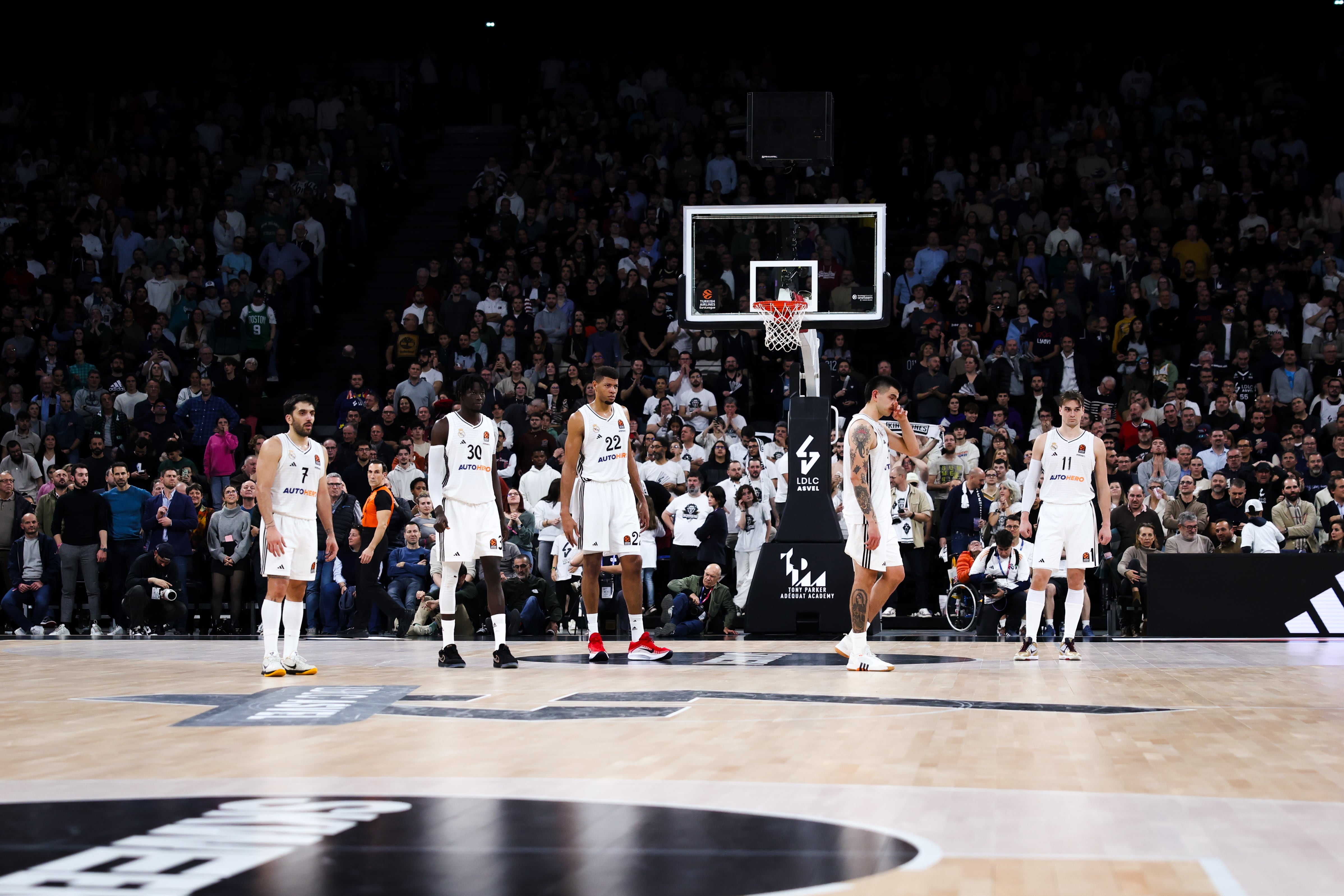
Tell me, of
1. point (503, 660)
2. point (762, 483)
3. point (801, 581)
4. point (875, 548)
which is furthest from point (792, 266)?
point (503, 660)

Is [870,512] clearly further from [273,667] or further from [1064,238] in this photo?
[1064,238]

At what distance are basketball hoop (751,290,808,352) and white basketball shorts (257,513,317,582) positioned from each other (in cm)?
595

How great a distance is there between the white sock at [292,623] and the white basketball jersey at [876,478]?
3785 millimetres

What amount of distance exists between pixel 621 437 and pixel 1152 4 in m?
18.5

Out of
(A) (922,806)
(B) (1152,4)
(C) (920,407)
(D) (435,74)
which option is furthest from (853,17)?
(A) (922,806)

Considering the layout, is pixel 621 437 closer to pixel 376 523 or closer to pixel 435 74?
pixel 376 523

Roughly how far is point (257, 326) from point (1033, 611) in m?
12.8

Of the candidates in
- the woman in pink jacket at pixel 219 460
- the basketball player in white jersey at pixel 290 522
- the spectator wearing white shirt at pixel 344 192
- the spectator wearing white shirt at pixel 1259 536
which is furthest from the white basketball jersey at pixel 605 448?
the spectator wearing white shirt at pixel 344 192

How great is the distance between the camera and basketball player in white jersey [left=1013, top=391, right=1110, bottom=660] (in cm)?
1068

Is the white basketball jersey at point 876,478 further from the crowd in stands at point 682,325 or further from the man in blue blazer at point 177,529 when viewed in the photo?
the man in blue blazer at point 177,529

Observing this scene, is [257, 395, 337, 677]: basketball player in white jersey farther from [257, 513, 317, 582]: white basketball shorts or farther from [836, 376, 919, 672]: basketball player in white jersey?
[836, 376, 919, 672]: basketball player in white jersey

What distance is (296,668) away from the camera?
Answer: 362 inches

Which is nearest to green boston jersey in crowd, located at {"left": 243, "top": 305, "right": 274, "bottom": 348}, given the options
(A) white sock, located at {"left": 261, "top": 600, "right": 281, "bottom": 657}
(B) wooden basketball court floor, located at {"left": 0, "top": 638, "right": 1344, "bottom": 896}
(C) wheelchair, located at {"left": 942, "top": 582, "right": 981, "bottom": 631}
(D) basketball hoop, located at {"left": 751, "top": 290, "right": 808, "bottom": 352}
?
(D) basketball hoop, located at {"left": 751, "top": 290, "right": 808, "bottom": 352}

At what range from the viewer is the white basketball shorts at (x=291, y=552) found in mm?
9250
